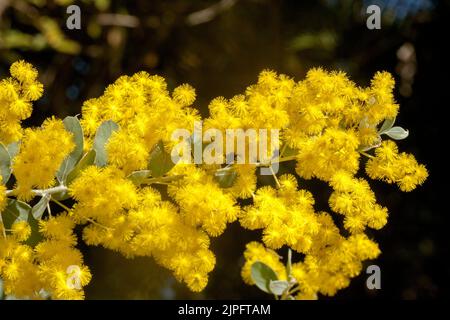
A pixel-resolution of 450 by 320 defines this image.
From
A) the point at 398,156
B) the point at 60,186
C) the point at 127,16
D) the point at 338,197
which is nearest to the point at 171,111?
the point at 60,186

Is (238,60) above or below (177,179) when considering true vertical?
above

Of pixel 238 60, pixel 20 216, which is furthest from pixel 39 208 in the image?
pixel 238 60

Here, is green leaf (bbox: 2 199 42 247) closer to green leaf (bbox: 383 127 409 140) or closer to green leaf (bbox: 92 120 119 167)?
green leaf (bbox: 92 120 119 167)

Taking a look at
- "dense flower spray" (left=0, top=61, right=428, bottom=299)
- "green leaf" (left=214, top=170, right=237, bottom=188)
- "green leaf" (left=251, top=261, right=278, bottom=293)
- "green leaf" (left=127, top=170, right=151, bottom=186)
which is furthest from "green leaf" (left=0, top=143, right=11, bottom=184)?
"green leaf" (left=251, top=261, right=278, bottom=293)

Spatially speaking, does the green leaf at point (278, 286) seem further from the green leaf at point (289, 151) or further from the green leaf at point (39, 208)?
the green leaf at point (39, 208)

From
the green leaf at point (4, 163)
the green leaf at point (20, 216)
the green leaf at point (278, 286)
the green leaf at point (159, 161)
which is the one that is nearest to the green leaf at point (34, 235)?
the green leaf at point (20, 216)

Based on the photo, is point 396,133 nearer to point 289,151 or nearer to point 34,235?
point 289,151
